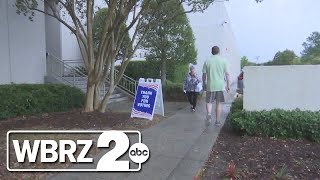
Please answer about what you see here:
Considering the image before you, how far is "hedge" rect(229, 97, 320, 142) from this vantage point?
25.6ft

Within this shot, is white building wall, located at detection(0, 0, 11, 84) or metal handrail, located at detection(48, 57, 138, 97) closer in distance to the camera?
white building wall, located at detection(0, 0, 11, 84)

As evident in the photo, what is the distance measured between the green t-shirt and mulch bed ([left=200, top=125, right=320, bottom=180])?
54.0 inches

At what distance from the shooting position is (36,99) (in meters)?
11.7

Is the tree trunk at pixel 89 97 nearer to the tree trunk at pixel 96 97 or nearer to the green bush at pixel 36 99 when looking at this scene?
the tree trunk at pixel 96 97

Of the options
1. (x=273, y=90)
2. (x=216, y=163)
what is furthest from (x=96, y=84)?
(x=216, y=163)

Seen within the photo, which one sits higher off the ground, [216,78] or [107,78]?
[216,78]

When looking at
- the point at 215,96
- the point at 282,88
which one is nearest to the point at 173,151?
the point at 215,96

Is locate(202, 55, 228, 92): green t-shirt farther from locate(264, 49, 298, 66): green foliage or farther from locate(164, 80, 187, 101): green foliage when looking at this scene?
locate(264, 49, 298, 66): green foliage

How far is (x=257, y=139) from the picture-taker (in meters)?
7.88

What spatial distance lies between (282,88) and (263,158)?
237 centimetres

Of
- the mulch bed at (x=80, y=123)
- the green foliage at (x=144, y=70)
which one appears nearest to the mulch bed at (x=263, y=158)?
the mulch bed at (x=80, y=123)

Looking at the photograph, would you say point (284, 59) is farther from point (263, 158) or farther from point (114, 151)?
point (114, 151)

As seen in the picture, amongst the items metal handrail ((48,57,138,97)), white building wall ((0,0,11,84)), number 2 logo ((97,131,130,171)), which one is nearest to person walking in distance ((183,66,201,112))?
metal handrail ((48,57,138,97))

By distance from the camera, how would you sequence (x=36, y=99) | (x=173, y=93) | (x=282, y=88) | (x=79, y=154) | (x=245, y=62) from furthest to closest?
(x=245, y=62) < (x=173, y=93) < (x=36, y=99) < (x=282, y=88) < (x=79, y=154)
